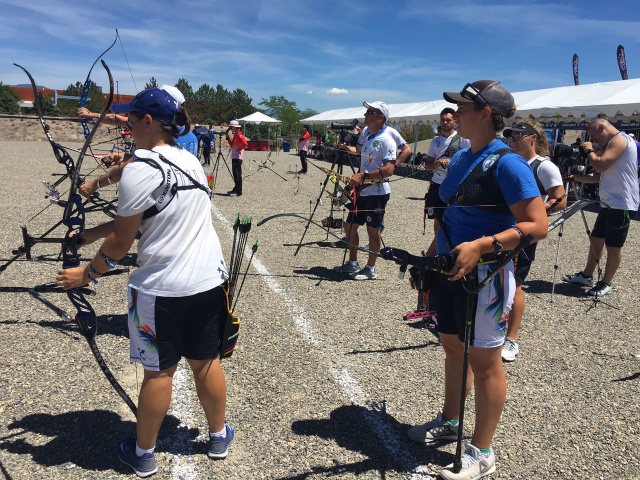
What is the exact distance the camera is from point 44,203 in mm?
9922

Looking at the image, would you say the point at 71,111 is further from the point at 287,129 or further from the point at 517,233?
the point at 517,233

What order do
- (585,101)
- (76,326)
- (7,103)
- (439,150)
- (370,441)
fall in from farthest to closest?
(7,103) → (585,101) → (439,150) → (76,326) → (370,441)

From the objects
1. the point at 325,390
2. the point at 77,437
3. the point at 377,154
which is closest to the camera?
the point at 77,437

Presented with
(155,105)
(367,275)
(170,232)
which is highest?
(155,105)

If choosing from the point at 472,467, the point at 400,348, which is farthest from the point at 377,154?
the point at 472,467

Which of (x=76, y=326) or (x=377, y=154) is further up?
(x=377, y=154)

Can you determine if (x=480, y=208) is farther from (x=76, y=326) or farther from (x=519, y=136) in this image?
(x=76, y=326)

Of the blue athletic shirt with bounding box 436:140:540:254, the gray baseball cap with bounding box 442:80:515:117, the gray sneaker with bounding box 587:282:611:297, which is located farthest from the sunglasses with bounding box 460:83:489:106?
the gray sneaker with bounding box 587:282:611:297

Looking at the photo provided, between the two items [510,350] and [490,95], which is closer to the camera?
[490,95]

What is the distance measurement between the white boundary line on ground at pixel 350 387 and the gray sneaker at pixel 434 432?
0.11m

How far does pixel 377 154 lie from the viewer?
5.44m

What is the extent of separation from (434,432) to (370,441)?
37cm

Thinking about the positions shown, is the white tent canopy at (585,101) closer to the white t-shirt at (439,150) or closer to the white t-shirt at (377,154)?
the white t-shirt at (439,150)

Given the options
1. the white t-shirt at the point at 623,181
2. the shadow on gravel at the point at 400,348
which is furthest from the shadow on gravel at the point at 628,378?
the white t-shirt at the point at 623,181
